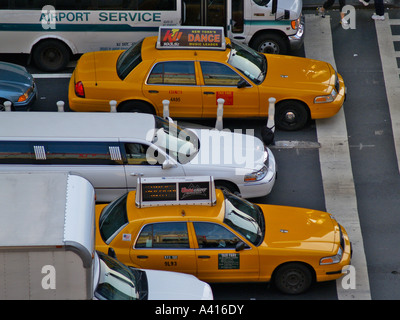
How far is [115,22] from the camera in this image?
18.1 meters

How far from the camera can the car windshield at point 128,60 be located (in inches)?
632

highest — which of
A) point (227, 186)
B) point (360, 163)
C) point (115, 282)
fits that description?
point (115, 282)

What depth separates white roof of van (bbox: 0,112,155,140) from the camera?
535 inches

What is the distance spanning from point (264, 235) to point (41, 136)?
4152 mm

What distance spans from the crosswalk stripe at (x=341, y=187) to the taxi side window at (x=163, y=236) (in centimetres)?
257

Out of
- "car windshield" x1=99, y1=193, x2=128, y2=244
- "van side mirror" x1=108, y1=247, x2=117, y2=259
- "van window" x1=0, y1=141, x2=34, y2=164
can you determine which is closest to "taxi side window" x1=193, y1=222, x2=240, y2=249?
"car windshield" x1=99, y1=193, x2=128, y2=244

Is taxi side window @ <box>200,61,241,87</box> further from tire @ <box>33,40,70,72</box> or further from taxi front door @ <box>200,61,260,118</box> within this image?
tire @ <box>33,40,70,72</box>

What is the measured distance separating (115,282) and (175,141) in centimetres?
424

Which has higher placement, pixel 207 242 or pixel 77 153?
pixel 77 153

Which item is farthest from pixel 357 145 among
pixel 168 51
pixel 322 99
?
pixel 168 51

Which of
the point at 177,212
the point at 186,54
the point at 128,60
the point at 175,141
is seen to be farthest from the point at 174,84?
the point at 177,212

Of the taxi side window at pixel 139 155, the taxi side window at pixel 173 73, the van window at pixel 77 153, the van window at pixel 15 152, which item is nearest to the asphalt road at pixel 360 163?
the taxi side window at pixel 173 73

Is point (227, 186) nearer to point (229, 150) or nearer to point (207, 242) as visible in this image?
point (229, 150)

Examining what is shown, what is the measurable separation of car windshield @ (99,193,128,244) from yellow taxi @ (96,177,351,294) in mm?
20
